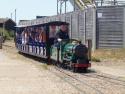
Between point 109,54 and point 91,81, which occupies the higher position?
point 109,54

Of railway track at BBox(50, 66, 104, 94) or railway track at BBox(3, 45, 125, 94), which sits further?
railway track at BBox(3, 45, 125, 94)

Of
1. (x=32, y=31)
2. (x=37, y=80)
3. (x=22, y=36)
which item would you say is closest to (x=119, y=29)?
(x=32, y=31)

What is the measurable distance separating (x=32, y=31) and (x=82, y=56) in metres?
12.5

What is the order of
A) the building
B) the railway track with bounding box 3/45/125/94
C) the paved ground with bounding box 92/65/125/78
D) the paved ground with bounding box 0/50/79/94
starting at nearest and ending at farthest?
the paved ground with bounding box 0/50/79/94 < the railway track with bounding box 3/45/125/94 < the paved ground with bounding box 92/65/125/78 < the building

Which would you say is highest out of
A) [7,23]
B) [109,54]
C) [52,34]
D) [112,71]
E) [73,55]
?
[7,23]

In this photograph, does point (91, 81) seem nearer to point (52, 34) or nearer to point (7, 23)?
point (52, 34)

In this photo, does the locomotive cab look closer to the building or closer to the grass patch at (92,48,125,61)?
the grass patch at (92,48,125,61)

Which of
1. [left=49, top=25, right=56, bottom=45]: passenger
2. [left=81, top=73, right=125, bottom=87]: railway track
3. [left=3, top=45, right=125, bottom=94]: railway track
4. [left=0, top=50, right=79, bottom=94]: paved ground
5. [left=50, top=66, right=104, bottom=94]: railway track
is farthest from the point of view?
[left=49, top=25, right=56, bottom=45]: passenger

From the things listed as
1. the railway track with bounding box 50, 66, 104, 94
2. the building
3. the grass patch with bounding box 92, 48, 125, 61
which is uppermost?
the building

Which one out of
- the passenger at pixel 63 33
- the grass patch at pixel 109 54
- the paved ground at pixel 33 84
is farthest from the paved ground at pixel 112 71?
the grass patch at pixel 109 54

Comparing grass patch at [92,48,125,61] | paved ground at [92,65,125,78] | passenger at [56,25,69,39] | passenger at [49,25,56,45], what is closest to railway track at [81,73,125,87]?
paved ground at [92,65,125,78]

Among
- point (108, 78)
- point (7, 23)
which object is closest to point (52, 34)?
point (108, 78)

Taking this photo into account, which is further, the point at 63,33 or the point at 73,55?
the point at 63,33

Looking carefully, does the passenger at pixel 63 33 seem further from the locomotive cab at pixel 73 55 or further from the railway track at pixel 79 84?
the railway track at pixel 79 84
